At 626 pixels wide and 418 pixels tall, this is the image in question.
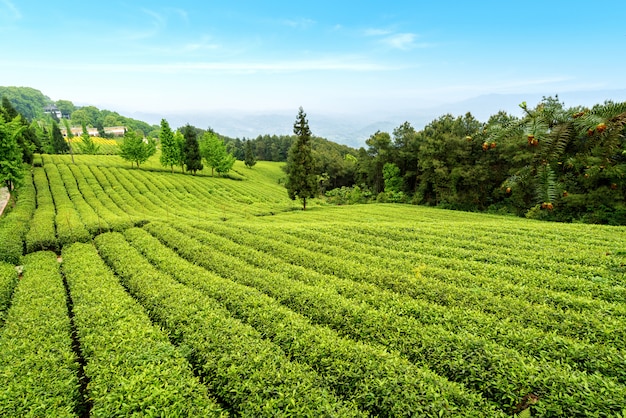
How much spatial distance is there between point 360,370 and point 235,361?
2.73 meters

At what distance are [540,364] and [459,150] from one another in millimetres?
34876

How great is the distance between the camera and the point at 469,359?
612cm

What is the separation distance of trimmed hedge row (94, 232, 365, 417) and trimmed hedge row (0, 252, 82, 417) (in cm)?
212

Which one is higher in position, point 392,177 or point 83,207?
point 392,177

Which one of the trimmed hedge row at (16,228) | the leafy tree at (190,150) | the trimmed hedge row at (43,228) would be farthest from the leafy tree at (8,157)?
the leafy tree at (190,150)

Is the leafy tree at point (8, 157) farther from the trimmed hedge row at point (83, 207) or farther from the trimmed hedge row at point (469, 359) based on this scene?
the trimmed hedge row at point (469, 359)

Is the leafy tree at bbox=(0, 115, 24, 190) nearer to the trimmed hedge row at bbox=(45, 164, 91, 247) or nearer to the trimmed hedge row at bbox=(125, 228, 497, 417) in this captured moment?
the trimmed hedge row at bbox=(45, 164, 91, 247)

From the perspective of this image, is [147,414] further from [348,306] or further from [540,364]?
[540,364]

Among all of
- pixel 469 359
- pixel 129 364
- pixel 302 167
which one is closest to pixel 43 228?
pixel 129 364

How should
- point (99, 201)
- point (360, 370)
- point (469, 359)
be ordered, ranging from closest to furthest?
point (360, 370) < point (469, 359) < point (99, 201)

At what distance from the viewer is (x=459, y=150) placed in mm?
35938

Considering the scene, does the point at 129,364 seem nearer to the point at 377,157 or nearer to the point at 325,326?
the point at 325,326

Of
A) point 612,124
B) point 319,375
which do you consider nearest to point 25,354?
point 319,375

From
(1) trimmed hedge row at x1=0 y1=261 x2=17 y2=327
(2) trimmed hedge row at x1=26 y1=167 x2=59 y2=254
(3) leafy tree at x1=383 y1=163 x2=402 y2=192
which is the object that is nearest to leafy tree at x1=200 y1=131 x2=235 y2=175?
(2) trimmed hedge row at x1=26 y1=167 x2=59 y2=254
